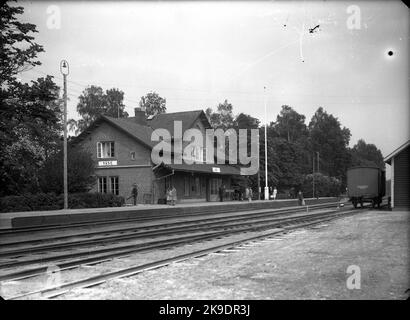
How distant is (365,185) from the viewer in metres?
31.5

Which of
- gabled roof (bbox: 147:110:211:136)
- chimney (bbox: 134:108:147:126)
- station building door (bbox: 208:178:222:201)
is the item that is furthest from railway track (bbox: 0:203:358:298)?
chimney (bbox: 134:108:147:126)

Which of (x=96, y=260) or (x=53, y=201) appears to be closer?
(x=96, y=260)

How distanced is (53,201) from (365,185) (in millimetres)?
22220

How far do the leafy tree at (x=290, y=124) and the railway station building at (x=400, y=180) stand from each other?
63.7 m

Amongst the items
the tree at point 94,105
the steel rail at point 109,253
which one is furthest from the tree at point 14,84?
the tree at point 94,105

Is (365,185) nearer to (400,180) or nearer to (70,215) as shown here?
(400,180)

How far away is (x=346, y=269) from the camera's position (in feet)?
25.7

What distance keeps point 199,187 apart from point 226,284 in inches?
1306

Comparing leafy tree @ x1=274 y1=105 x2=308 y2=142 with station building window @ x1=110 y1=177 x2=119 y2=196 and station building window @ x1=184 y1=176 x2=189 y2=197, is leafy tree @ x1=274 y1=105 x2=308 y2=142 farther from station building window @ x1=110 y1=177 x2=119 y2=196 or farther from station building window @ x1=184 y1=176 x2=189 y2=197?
station building window @ x1=110 y1=177 x2=119 y2=196

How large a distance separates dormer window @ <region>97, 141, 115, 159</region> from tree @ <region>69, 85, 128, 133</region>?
2222cm

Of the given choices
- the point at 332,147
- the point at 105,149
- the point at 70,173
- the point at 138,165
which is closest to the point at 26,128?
the point at 70,173

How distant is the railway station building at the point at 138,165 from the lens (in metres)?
34.4

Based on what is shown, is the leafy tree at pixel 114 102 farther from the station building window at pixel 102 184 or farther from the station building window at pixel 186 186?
the station building window at pixel 186 186

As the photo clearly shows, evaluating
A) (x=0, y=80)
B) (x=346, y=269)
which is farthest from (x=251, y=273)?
(x=0, y=80)
